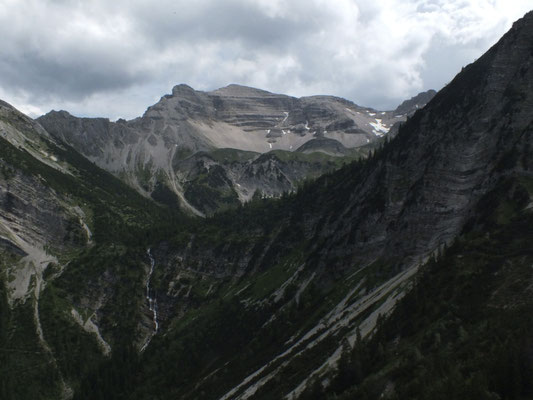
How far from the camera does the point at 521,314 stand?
41.5 meters

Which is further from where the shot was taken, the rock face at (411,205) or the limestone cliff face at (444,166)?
the limestone cliff face at (444,166)

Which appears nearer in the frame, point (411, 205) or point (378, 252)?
point (411, 205)

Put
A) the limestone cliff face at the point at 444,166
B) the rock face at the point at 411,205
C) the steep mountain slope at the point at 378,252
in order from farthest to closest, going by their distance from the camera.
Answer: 1. the limestone cliff face at the point at 444,166
2. the rock face at the point at 411,205
3. the steep mountain slope at the point at 378,252

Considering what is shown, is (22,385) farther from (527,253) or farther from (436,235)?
(527,253)

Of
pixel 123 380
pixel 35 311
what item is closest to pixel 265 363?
pixel 123 380

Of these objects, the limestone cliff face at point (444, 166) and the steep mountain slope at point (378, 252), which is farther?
the limestone cliff face at point (444, 166)

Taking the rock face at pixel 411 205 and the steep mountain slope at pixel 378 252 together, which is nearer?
the steep mountain slope at pixel 378 252

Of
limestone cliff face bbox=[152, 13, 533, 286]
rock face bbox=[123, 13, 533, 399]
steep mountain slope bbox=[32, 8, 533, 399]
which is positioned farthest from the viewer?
limestone cliff face bbox=[152, 13, 533, 286]

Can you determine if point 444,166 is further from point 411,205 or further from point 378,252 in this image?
point 378,252

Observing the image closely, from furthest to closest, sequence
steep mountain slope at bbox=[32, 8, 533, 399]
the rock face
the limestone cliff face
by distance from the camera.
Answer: the limestone cliff face → the rock face → steep mountain slope at bbox=[32, 8, 533, 399]

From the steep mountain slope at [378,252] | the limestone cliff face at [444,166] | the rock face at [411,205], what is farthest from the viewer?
the limestone cliff face at [444,166]

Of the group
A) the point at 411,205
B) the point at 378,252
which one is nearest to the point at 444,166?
the point at 411,205

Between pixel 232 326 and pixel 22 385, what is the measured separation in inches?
2581

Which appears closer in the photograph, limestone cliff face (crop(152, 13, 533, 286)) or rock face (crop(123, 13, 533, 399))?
rock face (crop(123, 13, 533, 399))
